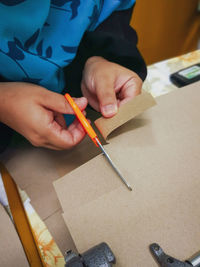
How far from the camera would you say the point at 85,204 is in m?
0.24

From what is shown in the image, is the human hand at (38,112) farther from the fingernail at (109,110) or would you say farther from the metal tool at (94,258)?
the metal tool at (94,258)

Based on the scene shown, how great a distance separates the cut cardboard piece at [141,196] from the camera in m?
0.21

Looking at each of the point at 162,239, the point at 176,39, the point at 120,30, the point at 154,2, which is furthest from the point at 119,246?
the point at 176,39

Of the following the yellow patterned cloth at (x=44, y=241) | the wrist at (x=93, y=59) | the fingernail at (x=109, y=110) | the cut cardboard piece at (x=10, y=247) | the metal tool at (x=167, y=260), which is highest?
the wrist at (x=93, y=59)

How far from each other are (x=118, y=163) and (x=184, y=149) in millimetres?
91

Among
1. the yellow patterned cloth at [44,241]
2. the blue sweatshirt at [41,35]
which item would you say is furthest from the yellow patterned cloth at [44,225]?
the blue sweatshirt at [41,35]

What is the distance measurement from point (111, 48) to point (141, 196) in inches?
12.9

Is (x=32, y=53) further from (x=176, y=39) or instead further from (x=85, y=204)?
(x=176, y=39)

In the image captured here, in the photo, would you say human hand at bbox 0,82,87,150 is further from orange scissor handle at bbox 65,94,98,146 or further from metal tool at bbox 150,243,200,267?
metal tool at bbox 150,243,200,267

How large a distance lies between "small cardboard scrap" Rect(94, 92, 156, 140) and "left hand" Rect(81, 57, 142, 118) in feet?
0.06

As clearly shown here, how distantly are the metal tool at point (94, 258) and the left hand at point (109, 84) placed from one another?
188mm

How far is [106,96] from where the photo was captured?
0.34 metres

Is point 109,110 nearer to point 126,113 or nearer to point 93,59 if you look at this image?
point 126,113

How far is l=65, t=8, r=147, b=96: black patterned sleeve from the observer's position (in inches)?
17.4
